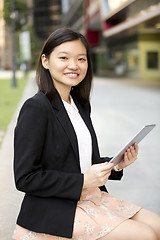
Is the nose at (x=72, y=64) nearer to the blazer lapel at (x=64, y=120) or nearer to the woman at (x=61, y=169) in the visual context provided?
the woman at (x=61, y=169)

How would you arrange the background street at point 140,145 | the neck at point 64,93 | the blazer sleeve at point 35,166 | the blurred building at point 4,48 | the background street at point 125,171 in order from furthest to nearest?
the blurred building at point 4,48 < the background street at point 140,145 < the background street at point 125,171 < the neck at point 64,93 < the blazer sleeve at point 35,166

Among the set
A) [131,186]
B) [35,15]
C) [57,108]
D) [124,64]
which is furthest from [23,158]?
[35,15]

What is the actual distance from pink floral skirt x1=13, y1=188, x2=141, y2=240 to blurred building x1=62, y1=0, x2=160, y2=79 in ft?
47.7

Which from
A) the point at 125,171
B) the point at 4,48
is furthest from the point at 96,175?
the point at 4,48

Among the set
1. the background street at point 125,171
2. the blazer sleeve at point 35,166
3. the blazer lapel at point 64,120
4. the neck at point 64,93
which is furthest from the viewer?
the background street at point 125,171

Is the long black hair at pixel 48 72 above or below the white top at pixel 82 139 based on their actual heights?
above

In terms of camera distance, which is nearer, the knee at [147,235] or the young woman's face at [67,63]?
the knee at [147,235]

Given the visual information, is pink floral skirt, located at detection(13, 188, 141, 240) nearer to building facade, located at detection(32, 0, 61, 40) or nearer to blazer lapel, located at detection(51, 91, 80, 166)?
blazer lapel, located at detection(51, 91, 80, 166)

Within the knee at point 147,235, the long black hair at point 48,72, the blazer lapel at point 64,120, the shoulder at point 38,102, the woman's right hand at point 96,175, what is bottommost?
the knee at point 147,235

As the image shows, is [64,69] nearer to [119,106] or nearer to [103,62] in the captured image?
[119,106]

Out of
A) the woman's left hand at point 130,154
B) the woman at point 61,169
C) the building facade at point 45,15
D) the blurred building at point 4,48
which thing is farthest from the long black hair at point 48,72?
the building facade at point 45,15

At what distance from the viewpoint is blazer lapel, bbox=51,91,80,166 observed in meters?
2.11

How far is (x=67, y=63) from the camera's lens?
2.19 meters

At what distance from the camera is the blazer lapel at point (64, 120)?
2113mm
